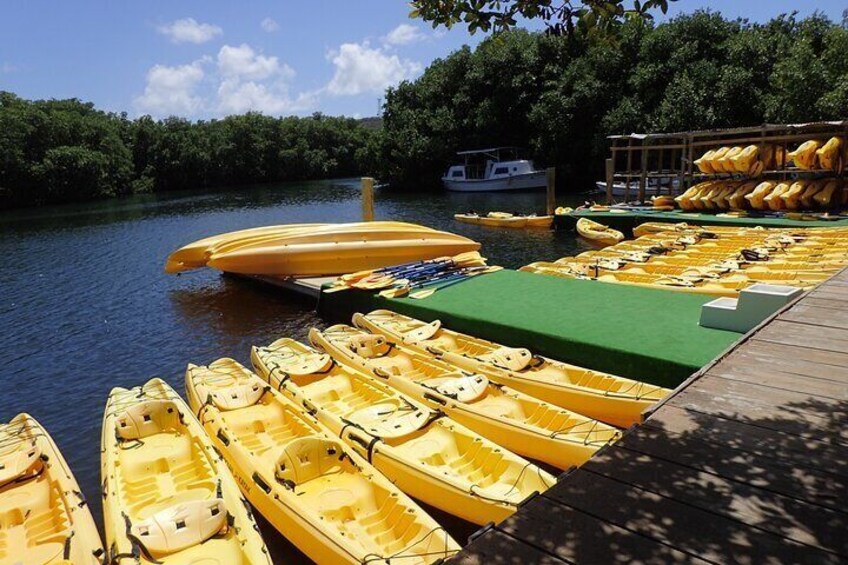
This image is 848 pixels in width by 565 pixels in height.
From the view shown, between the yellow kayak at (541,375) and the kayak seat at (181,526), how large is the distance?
14.8 ft

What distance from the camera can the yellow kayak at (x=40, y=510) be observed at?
5703 mm

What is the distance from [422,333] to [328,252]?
770cm

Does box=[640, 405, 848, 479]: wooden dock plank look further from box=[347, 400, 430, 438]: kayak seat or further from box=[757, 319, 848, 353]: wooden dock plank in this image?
box=[347, 400, 430, 438]: kayak seat

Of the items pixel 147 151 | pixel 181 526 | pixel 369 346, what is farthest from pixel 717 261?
pixel 147 151

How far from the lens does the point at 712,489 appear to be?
3588mm

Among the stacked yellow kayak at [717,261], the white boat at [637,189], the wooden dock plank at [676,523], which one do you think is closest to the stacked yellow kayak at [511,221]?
the white boat at [637,189]

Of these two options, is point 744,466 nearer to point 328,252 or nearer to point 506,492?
point 506,492

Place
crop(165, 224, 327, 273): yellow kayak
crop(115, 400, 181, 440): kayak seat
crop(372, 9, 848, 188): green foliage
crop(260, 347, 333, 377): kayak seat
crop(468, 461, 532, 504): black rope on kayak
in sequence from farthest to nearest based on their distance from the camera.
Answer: crop(372, 9, 848, 188): green foliage
crop(165, 224, 327, 273): yellow kayak
crop(260, 347, 333, 377): kayak seat
crop(115, 400, 181, 440): kayak seat
crop(468, 461, 532, 504): black rope on kayak

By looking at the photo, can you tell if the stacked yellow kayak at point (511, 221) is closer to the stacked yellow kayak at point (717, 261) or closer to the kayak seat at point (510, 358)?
the stacked yellow kayak at point (717, 261)

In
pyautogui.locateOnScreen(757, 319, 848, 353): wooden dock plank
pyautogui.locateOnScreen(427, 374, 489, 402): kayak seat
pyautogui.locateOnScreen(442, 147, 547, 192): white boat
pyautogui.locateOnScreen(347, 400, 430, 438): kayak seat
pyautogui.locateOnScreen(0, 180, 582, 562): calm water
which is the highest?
pyautogui.locateOnScreen(442, 147, 547, 192): white boat

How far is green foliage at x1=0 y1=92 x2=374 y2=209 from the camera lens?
56969 mm

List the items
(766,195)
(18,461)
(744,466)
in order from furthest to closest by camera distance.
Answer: (766,195)
(18,461)
(744,466)

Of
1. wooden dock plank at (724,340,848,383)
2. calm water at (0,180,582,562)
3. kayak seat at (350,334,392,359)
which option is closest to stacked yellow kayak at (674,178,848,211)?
calm water at (0,180,582,562)

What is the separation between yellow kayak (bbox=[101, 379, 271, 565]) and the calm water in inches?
48.6
